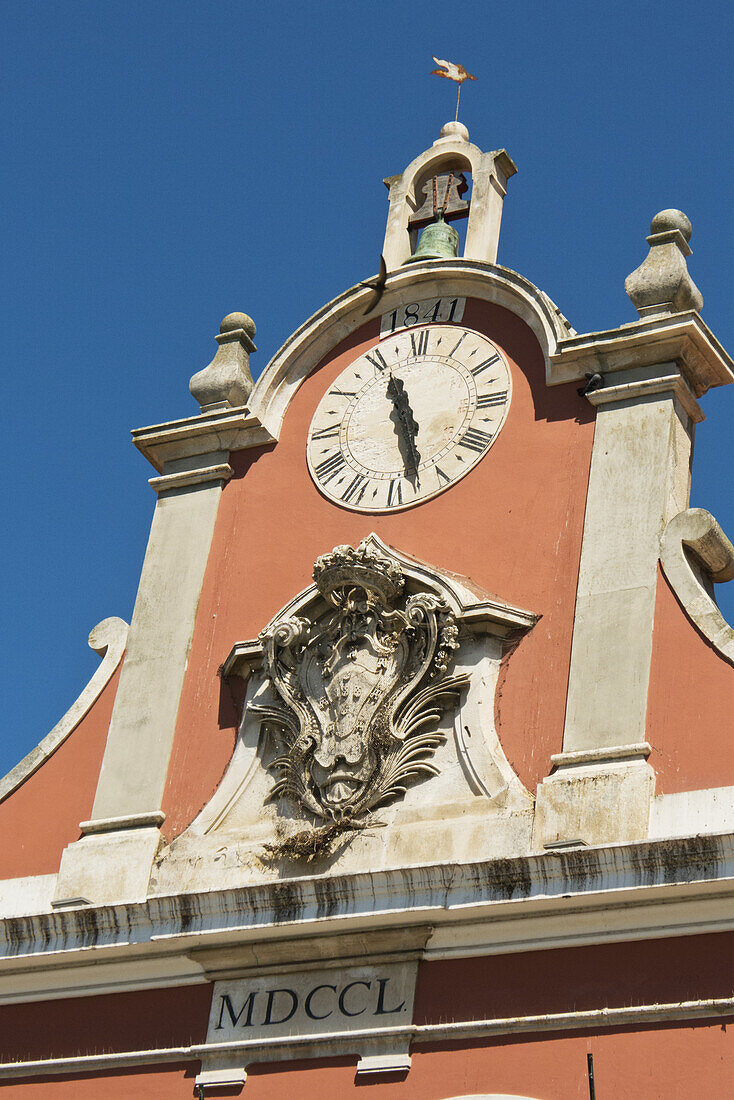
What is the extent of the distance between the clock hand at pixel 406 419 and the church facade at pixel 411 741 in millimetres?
29

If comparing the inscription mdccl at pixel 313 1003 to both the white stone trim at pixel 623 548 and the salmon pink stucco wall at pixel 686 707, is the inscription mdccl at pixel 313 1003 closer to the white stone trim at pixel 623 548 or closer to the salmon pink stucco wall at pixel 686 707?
the white stone trim at pixel 623 548

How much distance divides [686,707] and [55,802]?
446 cm

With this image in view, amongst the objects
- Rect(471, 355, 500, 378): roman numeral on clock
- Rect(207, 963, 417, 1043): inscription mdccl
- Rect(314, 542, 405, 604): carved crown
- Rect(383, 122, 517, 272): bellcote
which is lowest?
Rect(207, 963, 417, 1043): inscription mdccl

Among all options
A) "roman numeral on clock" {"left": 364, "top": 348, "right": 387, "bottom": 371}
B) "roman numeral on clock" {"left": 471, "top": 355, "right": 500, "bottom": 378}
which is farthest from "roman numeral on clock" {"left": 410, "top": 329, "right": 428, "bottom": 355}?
"roman numeral on clock" {"left": 471, "top": 355, "right": 500, "bottom": 378}

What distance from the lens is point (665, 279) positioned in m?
13.1

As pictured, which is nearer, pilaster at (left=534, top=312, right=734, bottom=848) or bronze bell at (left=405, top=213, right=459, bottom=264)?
pilaster at (left=534, top=312, right=734, bottom=848)

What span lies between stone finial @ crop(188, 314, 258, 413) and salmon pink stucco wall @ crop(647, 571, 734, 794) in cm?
398

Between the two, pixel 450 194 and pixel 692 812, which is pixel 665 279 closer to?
pixel 450 194

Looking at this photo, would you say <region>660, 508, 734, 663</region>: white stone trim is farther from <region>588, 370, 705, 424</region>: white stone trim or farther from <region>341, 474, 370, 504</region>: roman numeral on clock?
<region>341, 474, 370, 504</region>: roman numeral on clock

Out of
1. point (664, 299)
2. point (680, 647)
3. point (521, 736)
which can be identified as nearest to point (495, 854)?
point (521, 736)

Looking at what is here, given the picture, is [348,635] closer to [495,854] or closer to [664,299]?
[495,854]

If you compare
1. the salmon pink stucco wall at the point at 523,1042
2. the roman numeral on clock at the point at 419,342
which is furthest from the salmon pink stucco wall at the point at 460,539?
the salmon pink stucco wall at the point at 523,1042

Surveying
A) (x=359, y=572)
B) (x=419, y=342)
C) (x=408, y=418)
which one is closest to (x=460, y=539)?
(x=359, y=572)

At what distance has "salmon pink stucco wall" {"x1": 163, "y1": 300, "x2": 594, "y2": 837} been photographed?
40.4ft
